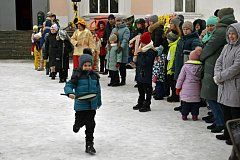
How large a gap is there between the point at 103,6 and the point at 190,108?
47.9 feet

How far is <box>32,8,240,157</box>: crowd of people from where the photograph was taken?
592cm

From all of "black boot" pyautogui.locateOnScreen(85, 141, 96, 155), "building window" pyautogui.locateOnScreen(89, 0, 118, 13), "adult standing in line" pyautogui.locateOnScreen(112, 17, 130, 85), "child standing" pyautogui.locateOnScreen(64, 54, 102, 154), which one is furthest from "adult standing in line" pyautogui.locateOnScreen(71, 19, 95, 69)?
"building window" pyautogui.locateOnScreen(89, 0, 118, 13)

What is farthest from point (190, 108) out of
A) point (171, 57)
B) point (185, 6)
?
point (185, 6)

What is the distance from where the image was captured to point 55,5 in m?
20.6

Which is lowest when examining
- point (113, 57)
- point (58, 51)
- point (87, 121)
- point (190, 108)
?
point (190, 108)

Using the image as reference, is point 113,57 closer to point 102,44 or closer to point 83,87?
point 102,44

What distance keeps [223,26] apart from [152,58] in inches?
76.4

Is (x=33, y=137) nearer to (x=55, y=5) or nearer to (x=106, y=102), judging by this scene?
(x=106, y=102)

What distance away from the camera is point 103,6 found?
21.6 meters

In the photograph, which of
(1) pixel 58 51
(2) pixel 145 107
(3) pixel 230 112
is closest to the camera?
(3) pixel 230 112

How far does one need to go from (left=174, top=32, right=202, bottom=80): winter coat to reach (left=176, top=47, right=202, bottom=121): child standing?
51 cm

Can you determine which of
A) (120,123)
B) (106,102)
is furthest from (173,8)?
(120,123)

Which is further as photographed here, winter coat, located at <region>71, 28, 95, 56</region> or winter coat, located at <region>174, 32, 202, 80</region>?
winter coat, located at <region>71, 28, 95, 56</region>

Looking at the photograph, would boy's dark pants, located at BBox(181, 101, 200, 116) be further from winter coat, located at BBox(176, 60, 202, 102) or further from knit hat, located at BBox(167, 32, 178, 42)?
knit hat, located at BBox(167, 32, 178, 42)
